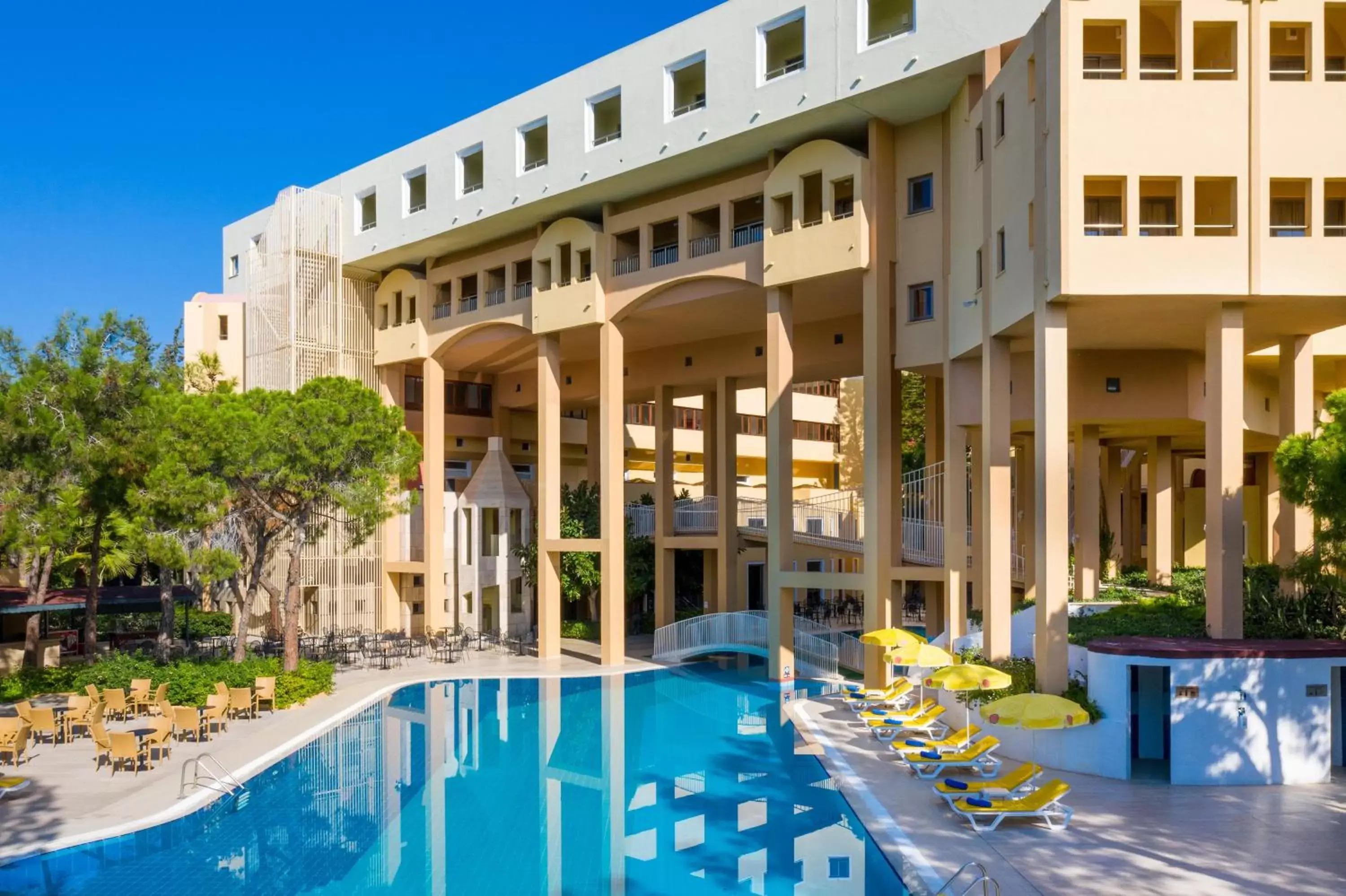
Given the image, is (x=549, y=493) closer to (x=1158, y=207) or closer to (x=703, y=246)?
(x=703, y=246)

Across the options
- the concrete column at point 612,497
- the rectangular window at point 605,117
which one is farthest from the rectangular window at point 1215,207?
the concrete column at point 612,497

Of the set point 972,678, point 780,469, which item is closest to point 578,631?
point 780,469

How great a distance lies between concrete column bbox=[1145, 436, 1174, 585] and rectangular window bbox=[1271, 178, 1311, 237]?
9.62 m

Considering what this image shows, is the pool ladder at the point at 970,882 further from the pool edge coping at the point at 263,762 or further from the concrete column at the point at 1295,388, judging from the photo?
the concrete column at the point at 1295,388

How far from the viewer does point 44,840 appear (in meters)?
12.9

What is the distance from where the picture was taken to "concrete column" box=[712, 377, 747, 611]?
3061cm

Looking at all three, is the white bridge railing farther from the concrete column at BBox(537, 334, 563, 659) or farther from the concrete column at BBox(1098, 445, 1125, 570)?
the concrete column at BBox(1098, 445, 1125, 570)

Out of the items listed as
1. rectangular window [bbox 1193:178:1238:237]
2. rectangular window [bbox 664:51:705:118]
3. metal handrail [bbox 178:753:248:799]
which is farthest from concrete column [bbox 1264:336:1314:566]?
metal handrail [bbox 178:753:248:799]

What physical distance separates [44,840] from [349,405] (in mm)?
12017

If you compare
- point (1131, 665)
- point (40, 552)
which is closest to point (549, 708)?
point (40, 552)

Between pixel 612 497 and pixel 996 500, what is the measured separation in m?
12.1

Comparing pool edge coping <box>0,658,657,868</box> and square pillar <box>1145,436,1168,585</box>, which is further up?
square pillar <box>1145,436,1168,585</box>

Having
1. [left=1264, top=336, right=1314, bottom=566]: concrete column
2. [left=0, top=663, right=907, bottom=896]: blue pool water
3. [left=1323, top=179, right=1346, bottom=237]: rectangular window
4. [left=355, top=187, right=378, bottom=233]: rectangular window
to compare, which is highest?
[left=355, top=187, right=378, bottom=233]: rectangular window

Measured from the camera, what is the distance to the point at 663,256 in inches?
1095
